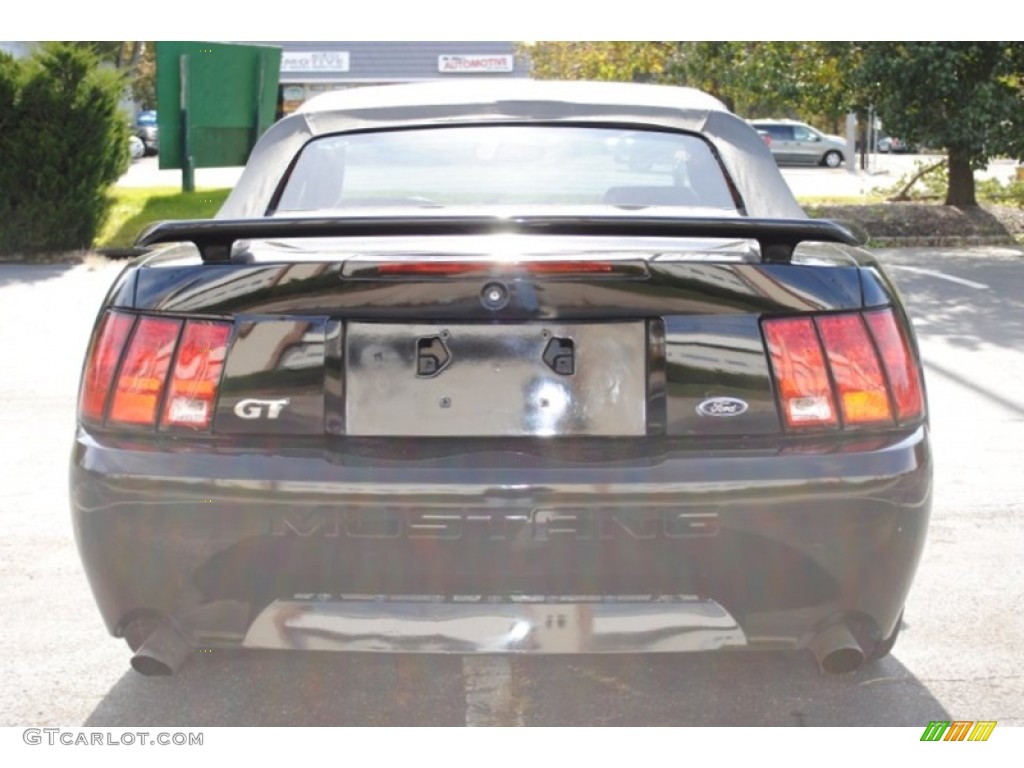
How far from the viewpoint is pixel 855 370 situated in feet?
10.2

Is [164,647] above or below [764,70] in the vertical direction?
above

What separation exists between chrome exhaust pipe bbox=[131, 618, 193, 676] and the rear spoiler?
2.83ft

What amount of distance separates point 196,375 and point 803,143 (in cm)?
4591

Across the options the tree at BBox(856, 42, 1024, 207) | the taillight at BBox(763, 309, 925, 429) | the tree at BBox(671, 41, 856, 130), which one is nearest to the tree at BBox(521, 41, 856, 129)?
the tree at BBox(671, 41, 856, 130)

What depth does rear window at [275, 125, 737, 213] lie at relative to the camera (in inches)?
161

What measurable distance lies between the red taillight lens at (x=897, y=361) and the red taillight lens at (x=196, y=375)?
1.43m

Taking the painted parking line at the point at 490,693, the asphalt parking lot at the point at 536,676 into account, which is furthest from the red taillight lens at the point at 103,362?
the painted parking line at the point at 490,693

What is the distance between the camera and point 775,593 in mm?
2994

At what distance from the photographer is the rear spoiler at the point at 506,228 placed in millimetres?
2951

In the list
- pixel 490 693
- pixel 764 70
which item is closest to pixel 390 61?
pixel 764 70
